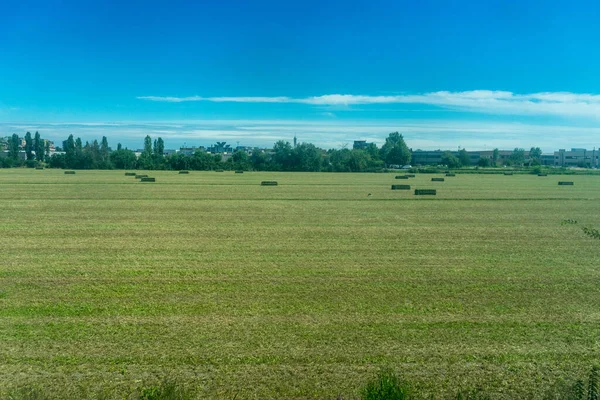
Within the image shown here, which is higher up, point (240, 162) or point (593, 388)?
point (240, 162)

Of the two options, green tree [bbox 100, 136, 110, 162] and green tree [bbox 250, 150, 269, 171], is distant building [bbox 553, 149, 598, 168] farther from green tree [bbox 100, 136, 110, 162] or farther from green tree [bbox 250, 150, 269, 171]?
green tree [bbox 100, 136, 110, 162]

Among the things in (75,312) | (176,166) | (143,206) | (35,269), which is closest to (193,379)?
(75,312)

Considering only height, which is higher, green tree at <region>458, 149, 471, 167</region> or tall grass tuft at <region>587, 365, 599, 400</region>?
green tree at <region>458, 149, 471, 167</region>

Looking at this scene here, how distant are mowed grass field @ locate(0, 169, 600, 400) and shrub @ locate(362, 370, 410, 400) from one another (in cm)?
28

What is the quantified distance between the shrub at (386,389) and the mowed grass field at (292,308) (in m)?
0.28

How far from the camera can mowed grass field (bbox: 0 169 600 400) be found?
7.91m

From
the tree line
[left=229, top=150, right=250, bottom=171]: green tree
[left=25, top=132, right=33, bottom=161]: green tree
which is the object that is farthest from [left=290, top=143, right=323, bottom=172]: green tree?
[left=25, top=132, right=33, bottom=161]: green tree

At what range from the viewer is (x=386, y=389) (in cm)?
677

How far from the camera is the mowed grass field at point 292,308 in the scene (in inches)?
312

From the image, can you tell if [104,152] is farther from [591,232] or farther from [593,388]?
[593,388]

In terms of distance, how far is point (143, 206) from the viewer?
31.8 meters

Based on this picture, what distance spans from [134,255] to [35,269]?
296 centimetres

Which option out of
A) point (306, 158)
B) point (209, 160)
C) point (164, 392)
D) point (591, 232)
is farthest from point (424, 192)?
point (306, 158)

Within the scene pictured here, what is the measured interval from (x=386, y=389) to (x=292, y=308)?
14.7ft
